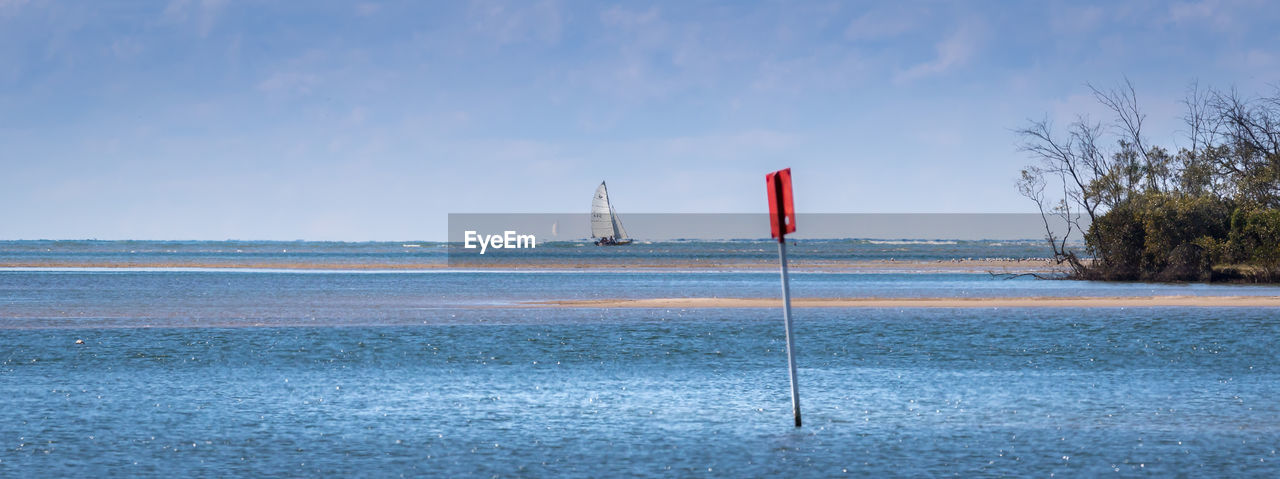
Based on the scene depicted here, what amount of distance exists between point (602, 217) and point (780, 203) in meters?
158

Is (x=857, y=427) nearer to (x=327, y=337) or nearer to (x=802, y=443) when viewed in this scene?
(x=802, y=443)

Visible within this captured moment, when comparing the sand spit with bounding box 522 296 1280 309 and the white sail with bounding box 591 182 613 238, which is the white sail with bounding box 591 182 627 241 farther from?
the sand spit with bounding box 522 296 1280 309

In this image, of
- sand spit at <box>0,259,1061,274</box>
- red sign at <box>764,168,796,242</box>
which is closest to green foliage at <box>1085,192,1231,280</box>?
sand spit at <box>0,259,1061,274</box>

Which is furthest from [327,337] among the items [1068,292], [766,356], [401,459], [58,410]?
[1068,292]

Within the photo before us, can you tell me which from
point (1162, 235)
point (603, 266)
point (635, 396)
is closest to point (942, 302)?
point (1162, 235)

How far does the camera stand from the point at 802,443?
41.2 feet

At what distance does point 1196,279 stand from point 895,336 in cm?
3782

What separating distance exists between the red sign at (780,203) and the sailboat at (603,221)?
6023 inches

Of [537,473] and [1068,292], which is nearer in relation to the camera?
[537,473]

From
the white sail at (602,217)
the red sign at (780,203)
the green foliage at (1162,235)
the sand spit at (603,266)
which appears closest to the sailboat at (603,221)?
the white sail at (602,217)

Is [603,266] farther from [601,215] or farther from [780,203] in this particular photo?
[780,203]

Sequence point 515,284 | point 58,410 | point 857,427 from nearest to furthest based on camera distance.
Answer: point 857,427, point 58,410, point 515,284

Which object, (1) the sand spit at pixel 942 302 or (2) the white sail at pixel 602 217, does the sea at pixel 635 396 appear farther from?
(2) the white sail at pixel 602 217

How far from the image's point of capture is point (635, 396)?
16.5m
